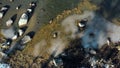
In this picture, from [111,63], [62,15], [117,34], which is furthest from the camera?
[62,15]

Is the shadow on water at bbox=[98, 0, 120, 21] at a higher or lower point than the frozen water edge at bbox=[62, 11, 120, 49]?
higher

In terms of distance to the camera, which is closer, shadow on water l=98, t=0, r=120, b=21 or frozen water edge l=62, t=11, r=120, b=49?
frozen water edge l=62, t=11, r=120, b=49

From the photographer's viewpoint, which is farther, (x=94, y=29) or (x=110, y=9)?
(x=110, y=9)

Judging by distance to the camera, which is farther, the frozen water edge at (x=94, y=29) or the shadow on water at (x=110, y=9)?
the shadow on water at (x=110, y=9)

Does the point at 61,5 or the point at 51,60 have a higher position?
the point at 61,5

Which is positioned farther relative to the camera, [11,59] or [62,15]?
[62,15]

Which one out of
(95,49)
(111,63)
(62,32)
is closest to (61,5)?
(62,32)

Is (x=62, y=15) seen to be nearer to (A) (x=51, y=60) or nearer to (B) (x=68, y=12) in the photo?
(B) (x=68, y=12)

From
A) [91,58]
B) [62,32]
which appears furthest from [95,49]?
[62,32]

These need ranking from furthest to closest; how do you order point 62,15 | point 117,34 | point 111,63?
1. point 62,15
2. point 117,34
3. point 111,63

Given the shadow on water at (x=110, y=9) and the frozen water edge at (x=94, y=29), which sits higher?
the shadow on water at (x=110, y=9)

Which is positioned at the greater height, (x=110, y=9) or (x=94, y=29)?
(x=110, y=9)
